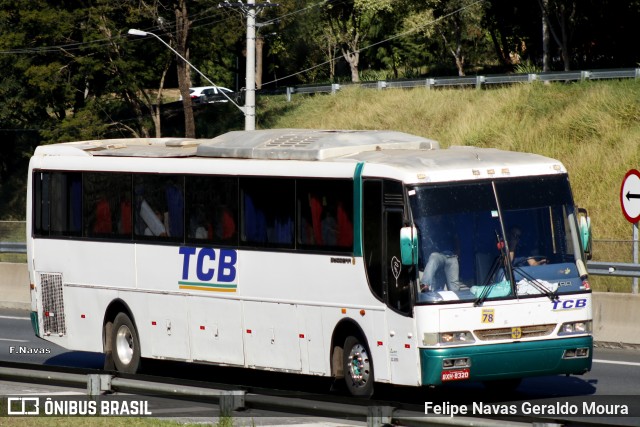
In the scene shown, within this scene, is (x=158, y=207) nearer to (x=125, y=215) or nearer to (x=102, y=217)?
(x=125, y=215)

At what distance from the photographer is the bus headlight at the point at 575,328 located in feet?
46.2

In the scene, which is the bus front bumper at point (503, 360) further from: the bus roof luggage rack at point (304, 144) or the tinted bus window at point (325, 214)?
the bus roof luggage rack at point (304, 144)

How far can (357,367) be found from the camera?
48.4 feet

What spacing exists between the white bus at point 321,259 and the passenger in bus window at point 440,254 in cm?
2

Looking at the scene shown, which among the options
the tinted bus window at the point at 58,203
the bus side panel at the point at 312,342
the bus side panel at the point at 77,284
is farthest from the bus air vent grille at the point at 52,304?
the bus side panel at the point at 312,342

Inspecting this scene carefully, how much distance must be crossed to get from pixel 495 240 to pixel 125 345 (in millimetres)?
6774

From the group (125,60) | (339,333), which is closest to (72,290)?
(339,333)

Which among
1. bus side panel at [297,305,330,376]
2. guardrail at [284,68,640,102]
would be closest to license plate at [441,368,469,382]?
bus side panel at [297,305,330,376]

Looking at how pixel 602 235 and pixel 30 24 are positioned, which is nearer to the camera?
pixel 602 235

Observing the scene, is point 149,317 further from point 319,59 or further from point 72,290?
point 319,59

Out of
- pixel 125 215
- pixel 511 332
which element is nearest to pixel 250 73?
pixel 125 215

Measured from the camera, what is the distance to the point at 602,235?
3331 cm

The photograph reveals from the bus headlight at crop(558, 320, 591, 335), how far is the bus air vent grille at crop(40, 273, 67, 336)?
27.8 feet

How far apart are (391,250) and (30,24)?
49.5m
